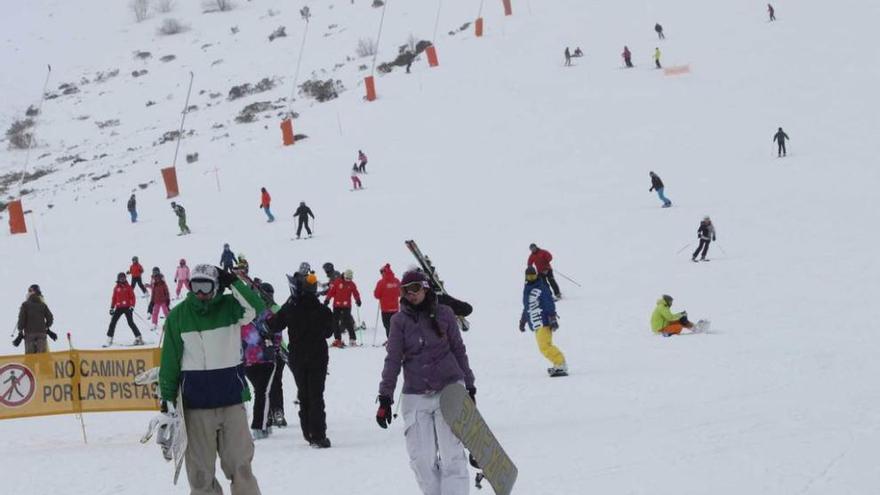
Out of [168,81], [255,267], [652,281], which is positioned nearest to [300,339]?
[652,281]

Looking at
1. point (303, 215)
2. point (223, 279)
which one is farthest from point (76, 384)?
point (303, 215)

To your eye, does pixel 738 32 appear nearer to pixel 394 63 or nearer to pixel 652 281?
pixel 394 63

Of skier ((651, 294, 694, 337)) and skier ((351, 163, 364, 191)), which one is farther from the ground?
skier ((351, 163, 364, 191))

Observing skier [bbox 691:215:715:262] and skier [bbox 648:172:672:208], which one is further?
skier [bbox 648:172:672:208]

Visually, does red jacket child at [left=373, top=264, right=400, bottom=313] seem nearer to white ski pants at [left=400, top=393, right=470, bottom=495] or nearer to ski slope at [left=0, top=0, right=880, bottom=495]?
ski slope at [left=0, top=0, right=880, bottom=495]

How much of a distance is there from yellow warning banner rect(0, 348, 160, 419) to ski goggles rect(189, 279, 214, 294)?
481cm

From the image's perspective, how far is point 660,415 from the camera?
9062mm

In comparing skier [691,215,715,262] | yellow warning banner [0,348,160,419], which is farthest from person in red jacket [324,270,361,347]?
skier [691,215,715,262]

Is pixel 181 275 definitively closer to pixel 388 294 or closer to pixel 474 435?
pixel 388 294

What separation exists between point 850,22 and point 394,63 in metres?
23.2

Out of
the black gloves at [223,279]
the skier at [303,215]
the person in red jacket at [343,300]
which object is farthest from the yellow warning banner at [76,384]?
the skier at [303,215]

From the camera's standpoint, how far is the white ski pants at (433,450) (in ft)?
19.5

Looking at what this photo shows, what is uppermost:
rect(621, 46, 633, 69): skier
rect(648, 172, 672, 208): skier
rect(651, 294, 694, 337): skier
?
rect(621, 46, 633, 69): skier

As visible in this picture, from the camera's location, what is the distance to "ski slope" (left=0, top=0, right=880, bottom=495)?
26.6 feet
